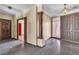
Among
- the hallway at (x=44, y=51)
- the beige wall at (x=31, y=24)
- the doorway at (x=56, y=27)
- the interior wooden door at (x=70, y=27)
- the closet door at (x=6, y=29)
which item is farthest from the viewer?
the doorway at (x=56, y=27)

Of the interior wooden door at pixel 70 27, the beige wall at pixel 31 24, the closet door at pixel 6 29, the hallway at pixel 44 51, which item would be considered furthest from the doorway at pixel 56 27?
the closet door at pixel 6 29

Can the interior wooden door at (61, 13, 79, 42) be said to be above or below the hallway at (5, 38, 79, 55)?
above

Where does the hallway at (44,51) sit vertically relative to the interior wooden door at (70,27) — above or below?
below

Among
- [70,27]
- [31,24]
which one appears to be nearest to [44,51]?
[31,24]

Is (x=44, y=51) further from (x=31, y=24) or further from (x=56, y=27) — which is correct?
(x=56, y=27)

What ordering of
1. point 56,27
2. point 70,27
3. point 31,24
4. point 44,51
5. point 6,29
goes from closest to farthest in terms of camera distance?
point 44,51 < point 31,24 < point 70,27 < point 6,29 < point 56,27

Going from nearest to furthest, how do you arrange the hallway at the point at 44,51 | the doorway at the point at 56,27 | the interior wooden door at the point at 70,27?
the hallway at the point at 44,51 < the interior wooden door at the point at 70,27 < the doorway at the point at 56,27

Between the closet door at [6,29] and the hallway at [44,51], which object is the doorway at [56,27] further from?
the closet door at [6,29]

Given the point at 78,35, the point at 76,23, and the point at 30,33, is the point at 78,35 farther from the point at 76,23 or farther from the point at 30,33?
the point at 30,33

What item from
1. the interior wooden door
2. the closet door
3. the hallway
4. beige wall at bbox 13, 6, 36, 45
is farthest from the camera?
the closet door

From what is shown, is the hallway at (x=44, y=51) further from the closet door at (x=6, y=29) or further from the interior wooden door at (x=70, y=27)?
the closet door at (x=6, y=29)

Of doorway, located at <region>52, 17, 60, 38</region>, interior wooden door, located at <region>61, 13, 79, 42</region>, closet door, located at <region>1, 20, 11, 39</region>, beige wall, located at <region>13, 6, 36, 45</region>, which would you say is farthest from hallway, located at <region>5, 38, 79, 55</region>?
doorway, located at <region>52, 17, 60, 38</region>

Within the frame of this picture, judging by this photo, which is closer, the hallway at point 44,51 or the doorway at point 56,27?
the hallway at point 44,51

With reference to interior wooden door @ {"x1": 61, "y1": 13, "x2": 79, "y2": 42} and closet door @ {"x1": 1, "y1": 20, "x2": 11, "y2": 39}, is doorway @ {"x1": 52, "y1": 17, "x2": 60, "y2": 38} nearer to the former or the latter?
interior wooden door @ {"x1": 61, "y1": 13, "x2": 79, "y2": 42}
